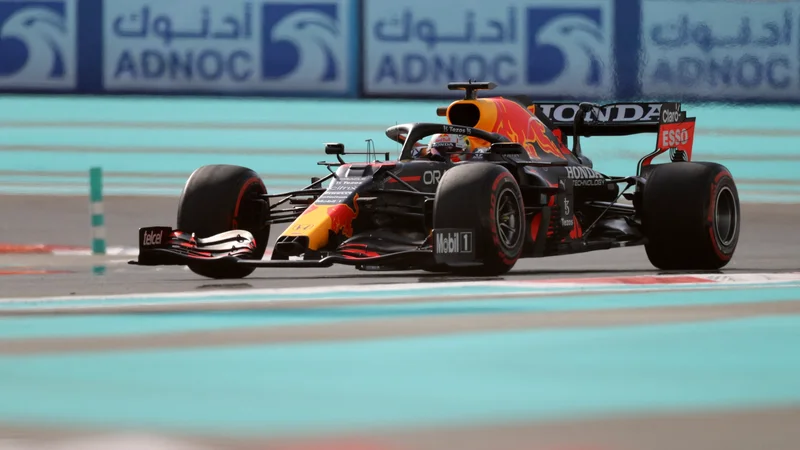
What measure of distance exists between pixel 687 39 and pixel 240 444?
14.2 m

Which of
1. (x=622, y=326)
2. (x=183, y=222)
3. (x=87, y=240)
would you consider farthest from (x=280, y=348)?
(x=87, y=240)

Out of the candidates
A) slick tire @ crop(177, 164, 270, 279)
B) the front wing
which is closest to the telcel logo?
the front wing

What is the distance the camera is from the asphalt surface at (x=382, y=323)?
4934 millimetres

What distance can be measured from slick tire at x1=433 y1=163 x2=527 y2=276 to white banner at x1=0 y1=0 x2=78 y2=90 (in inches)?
341

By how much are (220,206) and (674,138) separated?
13.7 ft

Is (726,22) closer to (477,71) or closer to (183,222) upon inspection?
(477,71)

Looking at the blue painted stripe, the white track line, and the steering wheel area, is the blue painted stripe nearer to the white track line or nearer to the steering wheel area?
the white track line

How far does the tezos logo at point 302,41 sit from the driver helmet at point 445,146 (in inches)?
254

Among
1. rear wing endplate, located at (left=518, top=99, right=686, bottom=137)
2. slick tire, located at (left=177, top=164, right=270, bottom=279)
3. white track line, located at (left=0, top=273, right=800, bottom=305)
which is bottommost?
white track line, located at (left=0, top=273, right=800, bottom=305)

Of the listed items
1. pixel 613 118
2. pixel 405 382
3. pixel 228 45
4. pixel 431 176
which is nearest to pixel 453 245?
pixel 431 176

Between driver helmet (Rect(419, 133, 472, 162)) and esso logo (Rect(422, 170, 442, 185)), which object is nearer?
esso logo (Rect(422, 170, 442, 185))

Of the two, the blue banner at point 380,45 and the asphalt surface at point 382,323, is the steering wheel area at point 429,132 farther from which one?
the blue banner at point 380,45

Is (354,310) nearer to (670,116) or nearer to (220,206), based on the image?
(220,206)

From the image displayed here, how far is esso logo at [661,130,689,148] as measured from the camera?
14.1m
